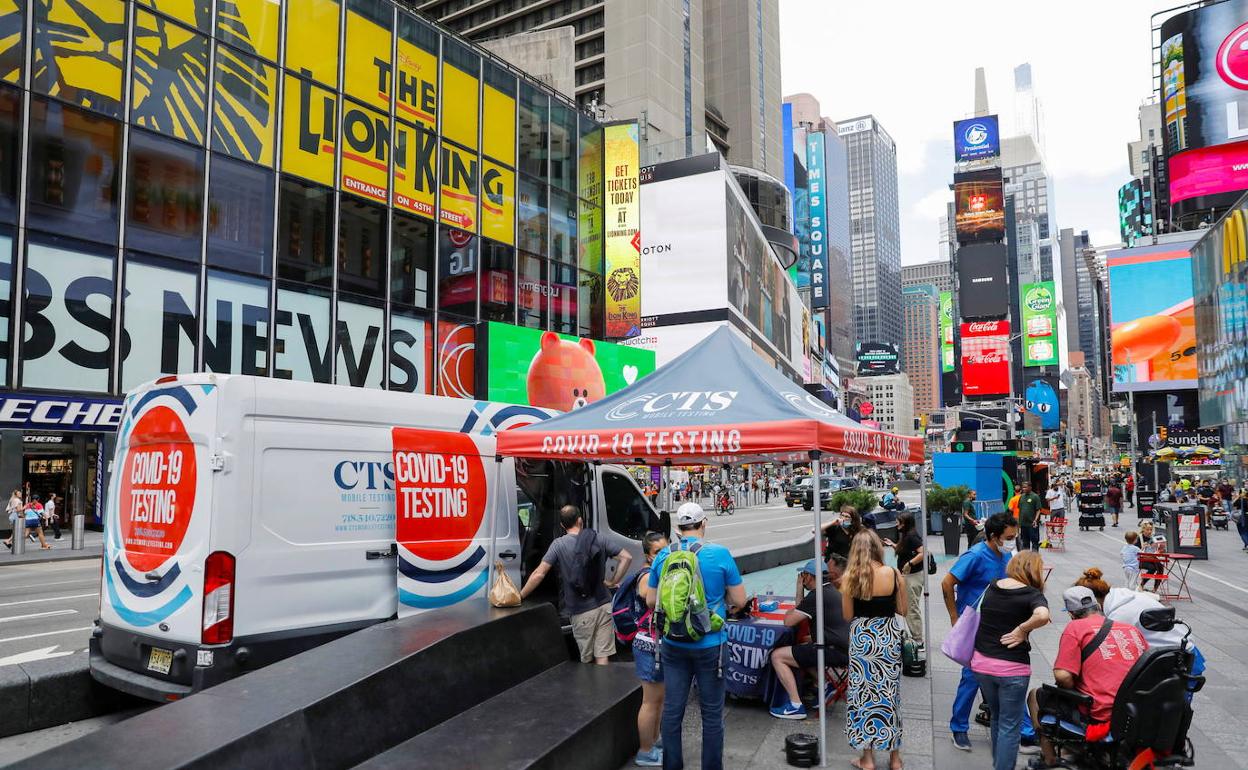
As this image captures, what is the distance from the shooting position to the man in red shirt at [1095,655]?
554cm

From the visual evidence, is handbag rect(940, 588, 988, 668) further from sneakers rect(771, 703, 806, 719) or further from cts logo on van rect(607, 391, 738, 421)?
cts logo on van rect(607, 391, 738, 421)

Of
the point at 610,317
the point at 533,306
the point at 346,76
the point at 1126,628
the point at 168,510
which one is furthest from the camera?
the point at 610,317

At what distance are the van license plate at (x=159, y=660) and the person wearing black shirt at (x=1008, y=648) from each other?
5.59 metres

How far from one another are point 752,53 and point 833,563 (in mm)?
111426

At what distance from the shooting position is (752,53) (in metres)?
109

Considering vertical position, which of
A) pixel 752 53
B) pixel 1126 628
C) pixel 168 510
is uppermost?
pixel 752 53

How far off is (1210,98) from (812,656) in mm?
63071

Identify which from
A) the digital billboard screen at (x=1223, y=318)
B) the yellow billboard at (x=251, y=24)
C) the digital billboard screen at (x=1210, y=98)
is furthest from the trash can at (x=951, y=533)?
the digital billboard screen at (x=1210, y=98)

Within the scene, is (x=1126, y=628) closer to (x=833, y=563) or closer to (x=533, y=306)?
(x=833, y=563)

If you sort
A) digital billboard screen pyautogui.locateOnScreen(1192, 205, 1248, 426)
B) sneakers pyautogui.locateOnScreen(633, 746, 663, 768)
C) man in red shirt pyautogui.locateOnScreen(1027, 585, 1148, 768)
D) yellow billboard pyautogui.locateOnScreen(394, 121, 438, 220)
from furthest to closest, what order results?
digital billboard screen pyautogui.locateOnScreen(1192, 205, 1248, 426) → yellow billboard pyautogui.locateOnScreen(394, 121, 438, 220) → sneakers pyautogui.locateOnScreen(633, 746, 663, 768) → man in red shirt pyautogui.locateOnScreen(1027, 585, 1148, 768)

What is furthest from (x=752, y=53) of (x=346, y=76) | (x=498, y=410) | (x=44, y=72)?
(x=498, y=410)

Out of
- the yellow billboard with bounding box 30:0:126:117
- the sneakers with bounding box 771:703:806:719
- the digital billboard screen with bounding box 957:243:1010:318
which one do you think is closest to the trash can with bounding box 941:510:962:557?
the sneakers with bounding box 771:703:806:719

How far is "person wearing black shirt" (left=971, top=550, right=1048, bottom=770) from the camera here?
18.4ft

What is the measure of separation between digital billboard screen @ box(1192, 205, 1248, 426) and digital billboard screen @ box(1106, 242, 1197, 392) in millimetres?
18381
